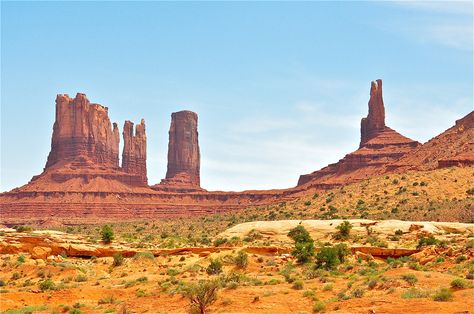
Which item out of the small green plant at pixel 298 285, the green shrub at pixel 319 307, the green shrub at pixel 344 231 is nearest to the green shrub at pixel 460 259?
the small green plant at pixel 298 285

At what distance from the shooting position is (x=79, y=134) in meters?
151

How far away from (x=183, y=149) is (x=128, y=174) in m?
24.3

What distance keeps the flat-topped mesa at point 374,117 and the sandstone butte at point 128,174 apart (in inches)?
7.0

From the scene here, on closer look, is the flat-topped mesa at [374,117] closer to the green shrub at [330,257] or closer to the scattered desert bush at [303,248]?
the scattered desert bush at [303,248]

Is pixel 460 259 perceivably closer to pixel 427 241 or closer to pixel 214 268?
pixel 427 241

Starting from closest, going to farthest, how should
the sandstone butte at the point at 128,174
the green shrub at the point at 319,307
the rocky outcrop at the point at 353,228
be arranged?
the green shrub at the point at 319,307
the rocky outcrop at the point at 353,228
the sandstone butte at the point at 128,174

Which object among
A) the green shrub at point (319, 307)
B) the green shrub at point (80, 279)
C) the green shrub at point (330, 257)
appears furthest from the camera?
the green shrub at point (80, 279)

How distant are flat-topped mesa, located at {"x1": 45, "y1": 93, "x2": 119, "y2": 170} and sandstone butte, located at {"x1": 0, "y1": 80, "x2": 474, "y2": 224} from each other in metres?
0.20

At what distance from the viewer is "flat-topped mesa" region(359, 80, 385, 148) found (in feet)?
444

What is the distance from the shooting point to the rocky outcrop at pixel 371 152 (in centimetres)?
12300

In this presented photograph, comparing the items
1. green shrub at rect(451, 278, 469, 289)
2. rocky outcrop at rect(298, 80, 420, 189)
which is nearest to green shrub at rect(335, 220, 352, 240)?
green shrub at rect(451, 278, 469, 289)

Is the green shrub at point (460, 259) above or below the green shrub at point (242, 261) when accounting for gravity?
below

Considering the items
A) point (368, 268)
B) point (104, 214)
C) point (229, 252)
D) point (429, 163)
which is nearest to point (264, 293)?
point (368, 268)

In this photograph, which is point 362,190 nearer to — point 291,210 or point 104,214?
point 291,210
